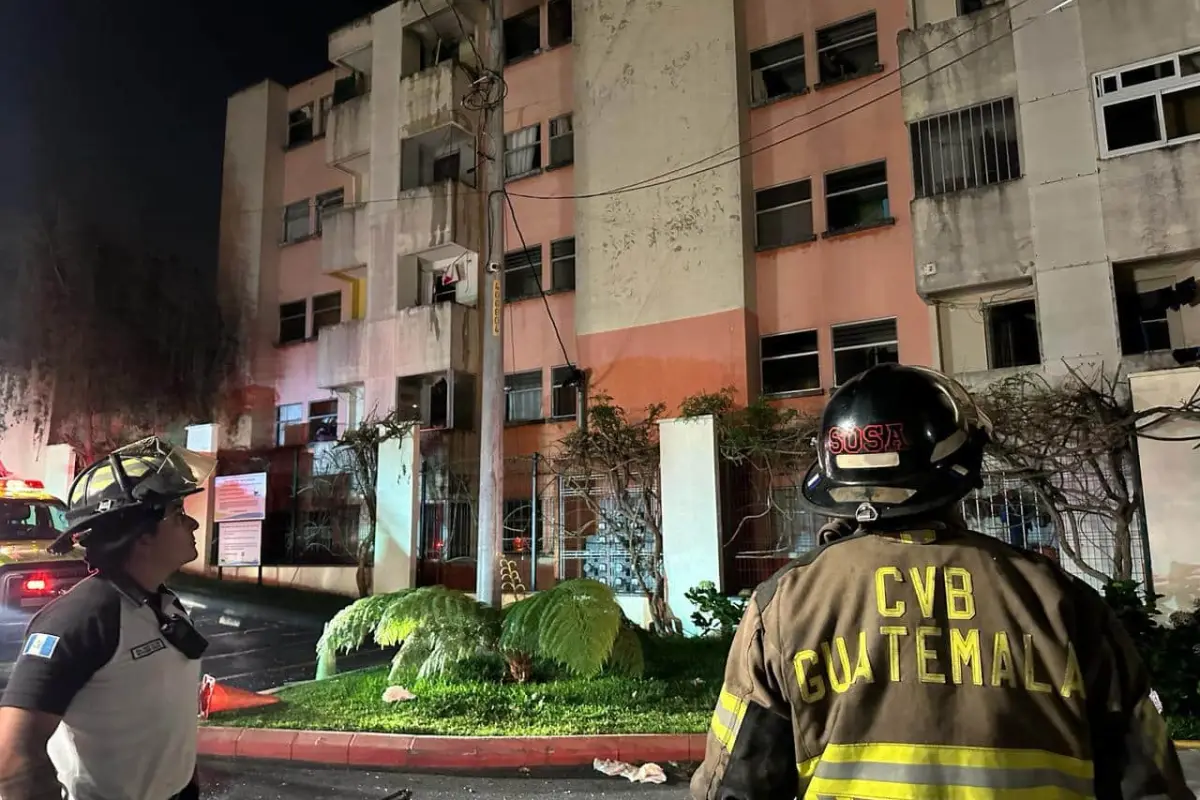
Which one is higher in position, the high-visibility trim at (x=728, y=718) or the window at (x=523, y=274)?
the window at (x=523, y=274)

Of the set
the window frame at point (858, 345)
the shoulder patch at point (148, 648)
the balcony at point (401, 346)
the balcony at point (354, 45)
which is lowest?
the shoulder patch at point (148, 648)

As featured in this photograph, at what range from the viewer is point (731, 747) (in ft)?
5.26

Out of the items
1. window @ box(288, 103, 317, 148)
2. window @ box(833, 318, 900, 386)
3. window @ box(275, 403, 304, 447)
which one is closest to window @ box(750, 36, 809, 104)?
window @ box(833, 318, 900, 386)

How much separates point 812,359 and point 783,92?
520 centimetres

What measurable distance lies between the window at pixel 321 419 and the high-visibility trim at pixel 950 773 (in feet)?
62.2

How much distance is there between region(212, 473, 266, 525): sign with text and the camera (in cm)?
1313

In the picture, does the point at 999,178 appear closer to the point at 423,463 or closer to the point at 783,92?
the point at 783,92

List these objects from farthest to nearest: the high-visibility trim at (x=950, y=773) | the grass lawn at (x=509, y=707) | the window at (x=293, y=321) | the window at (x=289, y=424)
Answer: the window at (x=293, y=321)
the window at (x=289, y=424)
the grass lawn at (x=509, y=707)
the high-visibility trim at (x=950, y=773)

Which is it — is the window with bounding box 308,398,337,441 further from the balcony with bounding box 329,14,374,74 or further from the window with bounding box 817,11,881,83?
the window with bounding box 817,11,881,83

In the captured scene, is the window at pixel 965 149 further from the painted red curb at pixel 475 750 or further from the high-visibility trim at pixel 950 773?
the high-visibility trim at pixel 950 773

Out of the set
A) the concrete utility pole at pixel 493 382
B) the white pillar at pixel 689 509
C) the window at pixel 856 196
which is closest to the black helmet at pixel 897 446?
the concrete utility pole at pixel 493 382

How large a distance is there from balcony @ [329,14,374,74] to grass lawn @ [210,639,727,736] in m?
17.3

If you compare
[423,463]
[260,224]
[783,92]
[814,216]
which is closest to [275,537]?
[423,463]

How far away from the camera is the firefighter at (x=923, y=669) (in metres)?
1.46
